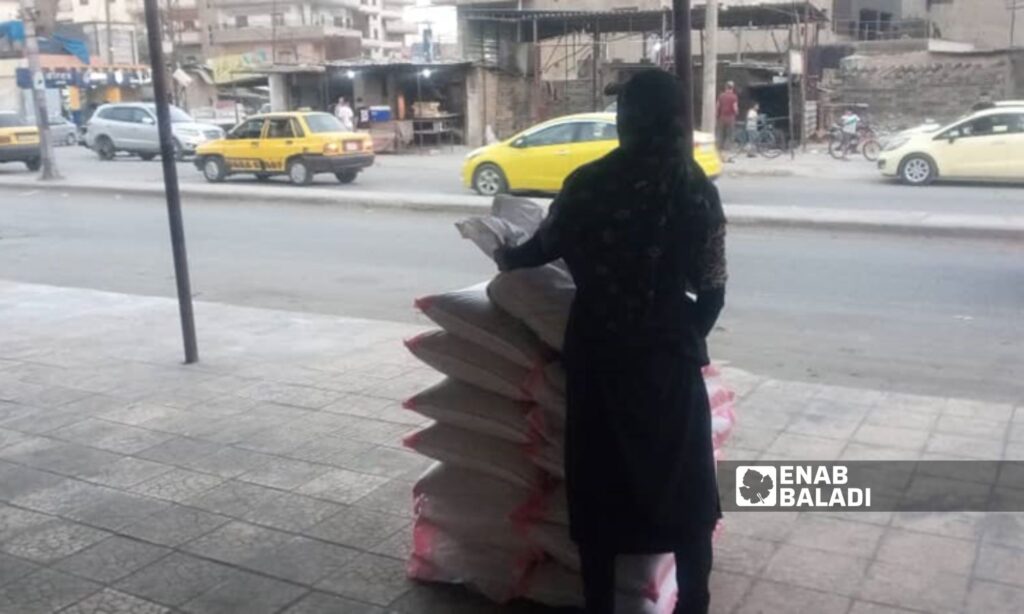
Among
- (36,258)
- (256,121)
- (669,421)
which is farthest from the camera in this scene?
(256,121)

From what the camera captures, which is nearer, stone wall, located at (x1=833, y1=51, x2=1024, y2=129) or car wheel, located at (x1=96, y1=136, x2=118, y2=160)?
stone wall, located at (x1=833, y1=51, x2=1024, y2=129)

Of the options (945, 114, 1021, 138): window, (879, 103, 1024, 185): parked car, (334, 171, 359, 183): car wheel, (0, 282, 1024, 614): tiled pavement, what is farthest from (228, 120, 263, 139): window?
(0, 282, 1024, 614): tiled pavement

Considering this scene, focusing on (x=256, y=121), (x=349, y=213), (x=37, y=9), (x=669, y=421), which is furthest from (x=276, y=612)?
(x=37, y=9)

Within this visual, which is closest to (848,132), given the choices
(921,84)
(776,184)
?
(921,84)

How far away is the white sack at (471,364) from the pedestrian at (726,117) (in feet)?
77.3

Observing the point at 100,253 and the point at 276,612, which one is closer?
the point at 276,612

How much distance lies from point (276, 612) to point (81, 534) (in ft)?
3.59

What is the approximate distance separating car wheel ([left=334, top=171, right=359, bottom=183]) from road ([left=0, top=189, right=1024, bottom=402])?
450 cm

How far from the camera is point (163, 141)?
630 centimetres

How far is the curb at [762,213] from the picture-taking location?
1273 cm

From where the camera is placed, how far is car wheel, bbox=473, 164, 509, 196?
18.1 meters

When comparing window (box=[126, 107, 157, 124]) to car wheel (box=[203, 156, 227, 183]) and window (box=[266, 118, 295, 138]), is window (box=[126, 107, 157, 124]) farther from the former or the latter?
window (box=[266, 118, 295, 138])

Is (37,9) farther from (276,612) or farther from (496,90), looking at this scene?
(276,612)

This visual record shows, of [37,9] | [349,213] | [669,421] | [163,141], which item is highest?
[37,9]
